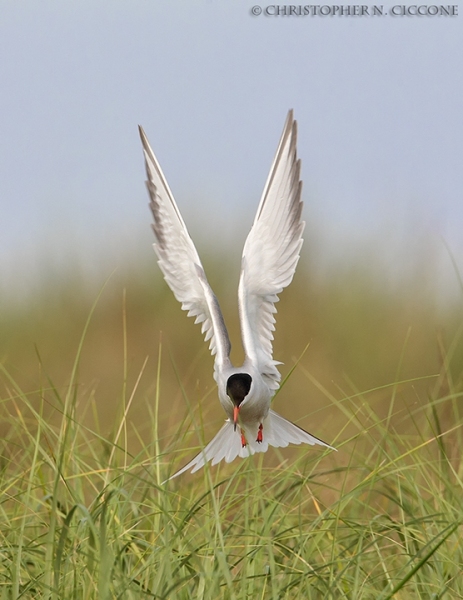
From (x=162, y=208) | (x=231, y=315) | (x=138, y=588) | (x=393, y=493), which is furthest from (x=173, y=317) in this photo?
(x=138, y=588)

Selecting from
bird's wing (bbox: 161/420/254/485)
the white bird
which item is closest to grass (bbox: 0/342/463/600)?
bird's wing (bbox: 161/420/254/485)

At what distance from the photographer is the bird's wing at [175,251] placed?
4020 mm

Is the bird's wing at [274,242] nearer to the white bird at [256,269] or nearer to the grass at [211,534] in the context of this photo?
the white bird at [256,269]

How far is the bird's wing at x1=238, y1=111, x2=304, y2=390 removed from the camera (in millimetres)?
4004

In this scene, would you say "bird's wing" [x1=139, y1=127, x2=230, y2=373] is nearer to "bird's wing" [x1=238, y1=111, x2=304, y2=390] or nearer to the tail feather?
"bird's wing" [x1=238, y1=111, x2=304, y2=390]

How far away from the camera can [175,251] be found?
4137mm

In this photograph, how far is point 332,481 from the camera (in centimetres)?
495

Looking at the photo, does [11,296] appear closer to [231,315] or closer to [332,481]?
[231,315]

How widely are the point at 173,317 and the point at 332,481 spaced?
3835mm

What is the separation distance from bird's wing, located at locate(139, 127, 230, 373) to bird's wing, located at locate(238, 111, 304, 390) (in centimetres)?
23

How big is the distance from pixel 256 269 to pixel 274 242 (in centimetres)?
17

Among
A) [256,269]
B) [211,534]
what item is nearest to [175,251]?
[256,269]

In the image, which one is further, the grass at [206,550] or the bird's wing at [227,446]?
the bird's wing at [227,446]

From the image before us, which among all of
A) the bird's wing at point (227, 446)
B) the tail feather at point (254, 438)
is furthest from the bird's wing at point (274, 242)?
the bird's wing at point (227, 446)
